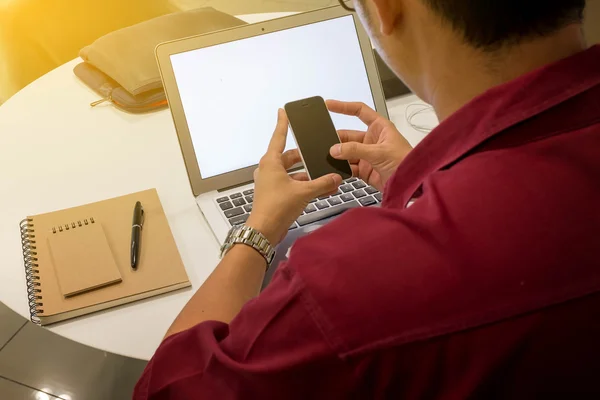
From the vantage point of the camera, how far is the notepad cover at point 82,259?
0.89 m

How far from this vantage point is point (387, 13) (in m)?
0.65

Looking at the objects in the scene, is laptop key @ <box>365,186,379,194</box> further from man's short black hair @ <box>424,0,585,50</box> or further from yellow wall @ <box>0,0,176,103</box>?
yellow wall @ <box>0,0,176,103</box>

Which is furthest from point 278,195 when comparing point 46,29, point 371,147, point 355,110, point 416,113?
point 46,29

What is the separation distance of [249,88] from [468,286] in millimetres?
748

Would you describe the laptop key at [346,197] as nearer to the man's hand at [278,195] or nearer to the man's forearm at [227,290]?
the man's hand at [278,195]

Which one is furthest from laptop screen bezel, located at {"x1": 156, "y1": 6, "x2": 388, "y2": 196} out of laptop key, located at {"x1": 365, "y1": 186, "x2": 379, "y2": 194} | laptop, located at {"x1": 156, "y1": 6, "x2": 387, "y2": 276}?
laptop key, located at {"x1": 365, "y1": 186, "x2": 379, "y2": 194}

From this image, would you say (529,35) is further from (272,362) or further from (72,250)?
(72,250)

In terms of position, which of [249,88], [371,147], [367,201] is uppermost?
[249,88]

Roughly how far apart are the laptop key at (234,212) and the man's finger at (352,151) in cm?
19

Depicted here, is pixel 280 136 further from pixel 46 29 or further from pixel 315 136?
pixel 46 29

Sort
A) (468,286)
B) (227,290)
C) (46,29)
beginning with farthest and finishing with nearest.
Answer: (46,29), (227,290), (468,286)

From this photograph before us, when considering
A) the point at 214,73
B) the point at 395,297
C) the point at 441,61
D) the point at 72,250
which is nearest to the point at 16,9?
the point at 214,73

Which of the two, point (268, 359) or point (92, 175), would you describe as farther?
point (92, 175)

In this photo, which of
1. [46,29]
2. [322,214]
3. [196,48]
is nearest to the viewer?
[322,214]
